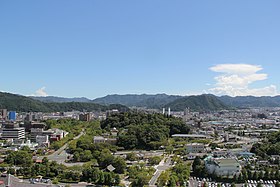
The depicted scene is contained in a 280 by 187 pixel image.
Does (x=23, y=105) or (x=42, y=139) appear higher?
(x=23, y=105)

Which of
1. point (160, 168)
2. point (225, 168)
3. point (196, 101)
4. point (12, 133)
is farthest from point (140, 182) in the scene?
point (196, 101)

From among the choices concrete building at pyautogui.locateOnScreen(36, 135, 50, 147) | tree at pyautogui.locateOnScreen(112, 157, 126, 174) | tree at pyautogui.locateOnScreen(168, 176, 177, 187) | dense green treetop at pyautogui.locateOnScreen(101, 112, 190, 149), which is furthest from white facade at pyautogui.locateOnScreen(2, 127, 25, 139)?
tree at pyautogui.locateOnScreen(168, 176, 177, 187)

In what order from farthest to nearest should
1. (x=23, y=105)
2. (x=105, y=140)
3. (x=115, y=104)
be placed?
(x=115, y=104) < (x=23, y=105) < (x=105, y=140)

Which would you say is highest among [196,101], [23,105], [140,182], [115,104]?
[196,101]

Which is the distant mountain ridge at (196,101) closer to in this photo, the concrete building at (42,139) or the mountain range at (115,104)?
the mountain range at (115,104)

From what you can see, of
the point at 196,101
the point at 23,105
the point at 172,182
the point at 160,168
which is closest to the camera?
the point at 172,182

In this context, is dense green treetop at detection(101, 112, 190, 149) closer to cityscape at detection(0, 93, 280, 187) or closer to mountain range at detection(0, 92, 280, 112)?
cityscape at detection(0, 93, 280, 187)

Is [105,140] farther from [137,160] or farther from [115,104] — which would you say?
[115,104]

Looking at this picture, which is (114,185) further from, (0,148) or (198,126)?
(198,126)

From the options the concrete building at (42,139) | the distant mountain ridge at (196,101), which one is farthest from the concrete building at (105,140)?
the distant mountain ridge at (196,101)
